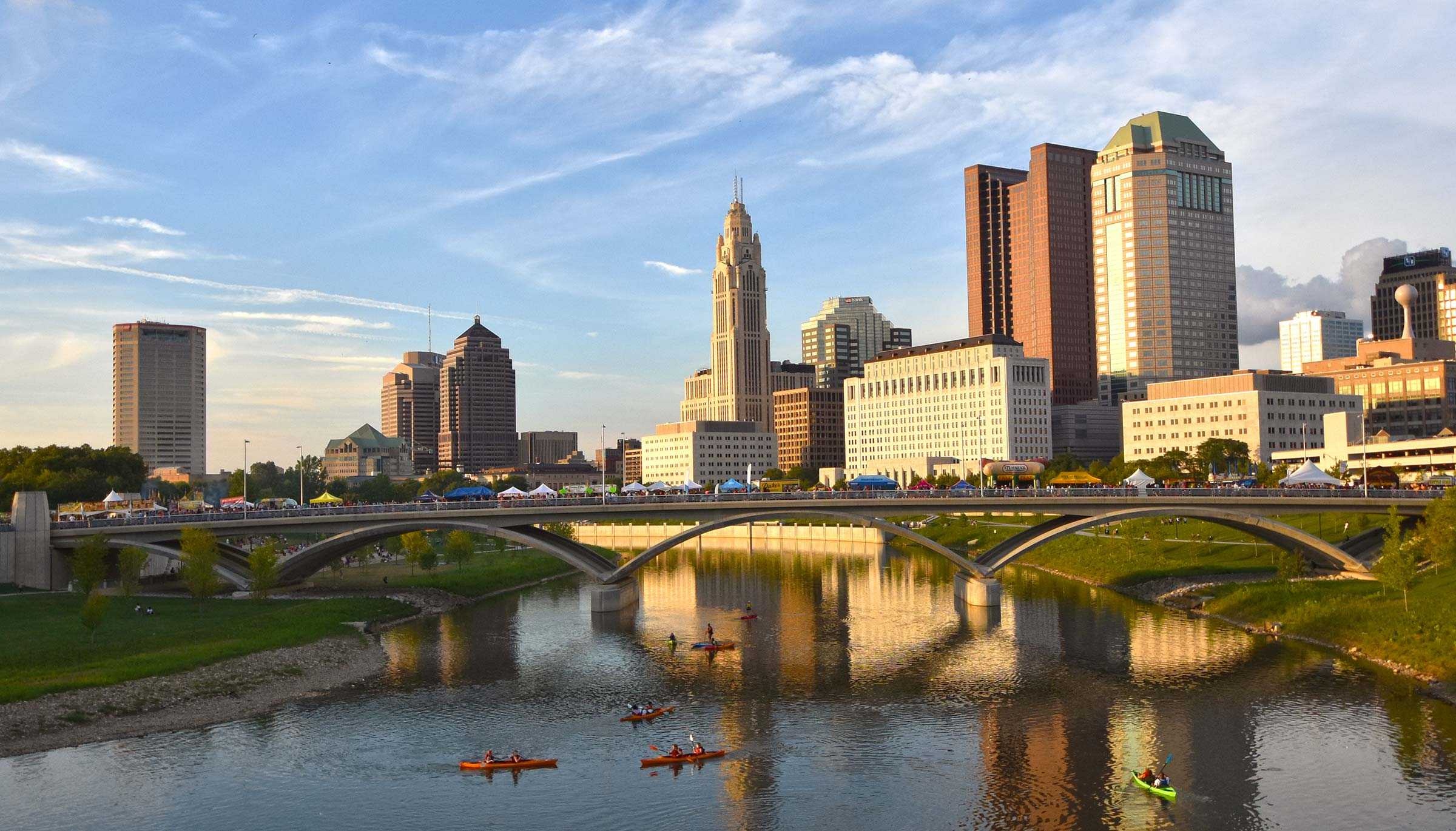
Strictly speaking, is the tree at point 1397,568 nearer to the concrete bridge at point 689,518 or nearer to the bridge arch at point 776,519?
the concrete bridge at point 689,518

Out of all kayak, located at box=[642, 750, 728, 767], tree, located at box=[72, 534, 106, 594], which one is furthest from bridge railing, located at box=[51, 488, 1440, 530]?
kayak, located at box=[642, 750, 728, 767]

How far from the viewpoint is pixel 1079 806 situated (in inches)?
1769

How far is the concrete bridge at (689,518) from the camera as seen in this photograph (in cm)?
9519

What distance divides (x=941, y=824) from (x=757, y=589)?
266 feet

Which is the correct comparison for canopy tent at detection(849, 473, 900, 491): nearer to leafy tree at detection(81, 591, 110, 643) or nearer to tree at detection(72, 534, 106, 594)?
tree at detection(72, 534, 106, 594)

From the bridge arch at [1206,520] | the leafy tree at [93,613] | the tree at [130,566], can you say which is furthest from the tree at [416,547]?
the bridge arch at [1206,520]

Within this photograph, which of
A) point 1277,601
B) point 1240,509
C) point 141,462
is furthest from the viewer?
point 141,462

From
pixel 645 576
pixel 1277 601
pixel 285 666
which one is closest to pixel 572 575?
pixel 645 576

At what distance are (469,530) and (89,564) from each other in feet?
97.0

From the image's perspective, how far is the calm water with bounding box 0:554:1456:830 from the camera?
44.7m

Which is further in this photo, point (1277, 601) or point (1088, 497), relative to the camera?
point (1088, 497)

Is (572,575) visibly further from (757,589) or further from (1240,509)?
(1240,509)

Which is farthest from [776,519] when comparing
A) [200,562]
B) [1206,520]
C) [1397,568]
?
[1397,568]

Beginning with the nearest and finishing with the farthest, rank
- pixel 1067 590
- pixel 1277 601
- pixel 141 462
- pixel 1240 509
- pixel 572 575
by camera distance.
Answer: pixel 1277 601 → pixel 1240 509 → pixel 1067 590 → pixel 572 575 → pixel 141 462
